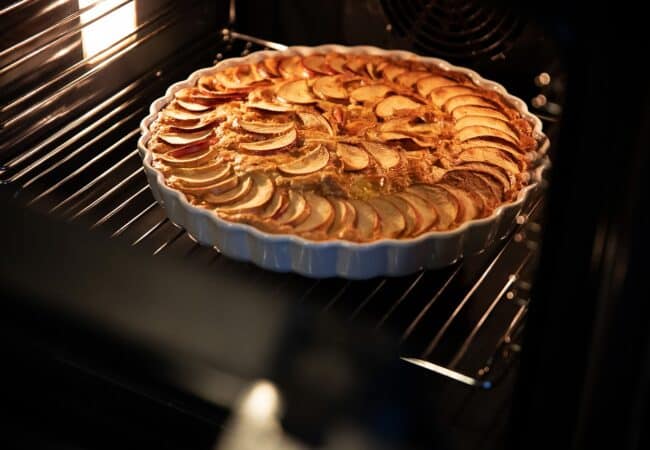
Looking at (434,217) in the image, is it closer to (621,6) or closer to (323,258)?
(323,258)

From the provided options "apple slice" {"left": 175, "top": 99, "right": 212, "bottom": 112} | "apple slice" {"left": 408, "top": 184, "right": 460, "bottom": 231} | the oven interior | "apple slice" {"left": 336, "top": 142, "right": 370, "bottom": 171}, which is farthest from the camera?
"apple slice" {"left": 175, "top": 99, "right": 212, "bottom": 112}

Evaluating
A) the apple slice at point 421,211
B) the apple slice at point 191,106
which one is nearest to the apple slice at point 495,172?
the apple slice at point 421,211

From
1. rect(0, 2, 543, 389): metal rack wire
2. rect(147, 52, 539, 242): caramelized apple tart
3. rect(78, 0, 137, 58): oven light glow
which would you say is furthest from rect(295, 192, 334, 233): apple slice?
rect(78, 0, 137, 58): oven light glow

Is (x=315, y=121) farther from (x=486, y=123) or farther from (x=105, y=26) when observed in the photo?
(x=105, y=26)

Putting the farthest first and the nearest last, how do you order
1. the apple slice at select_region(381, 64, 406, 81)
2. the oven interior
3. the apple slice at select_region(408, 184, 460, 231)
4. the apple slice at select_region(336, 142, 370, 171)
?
1. the apple slice at select_region(381, 64, 406, 81)
2. the apple slice at select_region(336, 142, 370, 171)
3. the apple slice at select_region(408, 184, 460, 231)
4. the oven interior

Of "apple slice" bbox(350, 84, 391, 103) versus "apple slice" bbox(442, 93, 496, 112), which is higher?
"apple slice" bbox(442, 93, 496, 112)

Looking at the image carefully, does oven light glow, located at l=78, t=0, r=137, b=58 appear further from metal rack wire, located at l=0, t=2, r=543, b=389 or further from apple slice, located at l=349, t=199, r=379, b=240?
apple slice, located at l=349, t=199, r=379, b=240

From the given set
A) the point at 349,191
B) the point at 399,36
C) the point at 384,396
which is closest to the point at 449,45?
the point at 399,36
